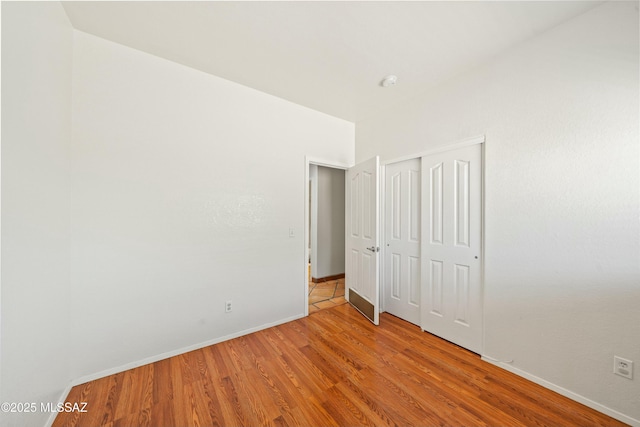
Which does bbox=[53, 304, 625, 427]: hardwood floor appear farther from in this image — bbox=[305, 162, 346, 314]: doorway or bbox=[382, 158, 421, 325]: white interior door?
bbox=[305, 162, 346, 314]: doorway

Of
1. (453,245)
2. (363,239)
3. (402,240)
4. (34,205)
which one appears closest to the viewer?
(34,205)

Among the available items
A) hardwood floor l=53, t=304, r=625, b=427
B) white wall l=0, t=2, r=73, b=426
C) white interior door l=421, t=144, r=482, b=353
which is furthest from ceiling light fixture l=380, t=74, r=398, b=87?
hardwood floor l=53, t=304, r=625, b=427

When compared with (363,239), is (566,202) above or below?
above

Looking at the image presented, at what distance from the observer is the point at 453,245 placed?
7.43 feet

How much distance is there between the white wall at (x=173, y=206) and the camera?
5.76ft

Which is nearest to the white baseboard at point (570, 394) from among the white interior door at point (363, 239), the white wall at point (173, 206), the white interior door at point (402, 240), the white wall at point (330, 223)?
the white interior door at point (402, 240)

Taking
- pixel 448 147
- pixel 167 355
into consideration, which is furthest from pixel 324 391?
pixel 448 147

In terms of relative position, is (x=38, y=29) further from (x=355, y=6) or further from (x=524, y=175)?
(x=524, y=175)

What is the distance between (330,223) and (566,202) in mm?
3265

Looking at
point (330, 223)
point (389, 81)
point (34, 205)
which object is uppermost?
point (389, 81)

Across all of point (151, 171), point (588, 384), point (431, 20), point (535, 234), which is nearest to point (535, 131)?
point (535, 234)

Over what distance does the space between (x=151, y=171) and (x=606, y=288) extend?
3.37 m

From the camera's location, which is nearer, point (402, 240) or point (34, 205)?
point (34, 205)

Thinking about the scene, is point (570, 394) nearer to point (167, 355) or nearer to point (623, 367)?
point (623, 367)
